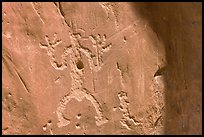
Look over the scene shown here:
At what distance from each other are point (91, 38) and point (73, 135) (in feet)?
1.49

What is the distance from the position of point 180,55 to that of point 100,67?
0.38 meters

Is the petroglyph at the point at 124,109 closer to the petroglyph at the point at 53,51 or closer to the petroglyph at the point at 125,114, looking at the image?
the petroglyph at the point at 125,114

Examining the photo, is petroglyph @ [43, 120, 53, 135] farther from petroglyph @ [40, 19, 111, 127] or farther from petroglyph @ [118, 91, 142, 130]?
petroglyph @ [118, 91, 142, 130]

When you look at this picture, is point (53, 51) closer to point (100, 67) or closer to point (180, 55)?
point (100, 67)

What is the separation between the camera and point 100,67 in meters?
1.79

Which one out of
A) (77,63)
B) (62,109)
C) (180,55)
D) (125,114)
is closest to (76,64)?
(77,63)

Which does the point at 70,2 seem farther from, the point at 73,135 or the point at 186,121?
the point at 186,121

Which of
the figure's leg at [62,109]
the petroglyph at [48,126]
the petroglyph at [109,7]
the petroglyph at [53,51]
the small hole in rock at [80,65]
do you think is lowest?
the petroglyph at [48,126]

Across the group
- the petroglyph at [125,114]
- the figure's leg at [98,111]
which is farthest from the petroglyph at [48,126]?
the petroglyph at [125,114]

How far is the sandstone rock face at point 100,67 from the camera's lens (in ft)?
5.70

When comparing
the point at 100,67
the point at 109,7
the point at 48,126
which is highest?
the point at 109,7

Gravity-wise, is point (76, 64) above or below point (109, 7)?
below

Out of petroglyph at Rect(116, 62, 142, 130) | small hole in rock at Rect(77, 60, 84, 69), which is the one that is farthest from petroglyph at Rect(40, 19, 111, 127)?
petroglyph at Rect(116, 62, 142, 130)

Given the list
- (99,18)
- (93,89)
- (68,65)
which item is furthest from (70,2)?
(93,89)
